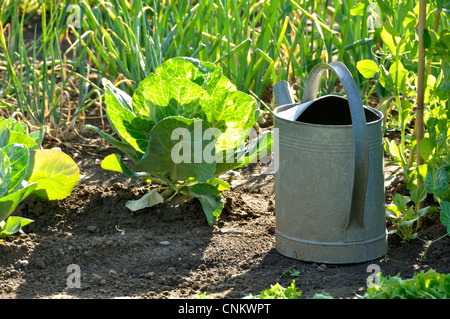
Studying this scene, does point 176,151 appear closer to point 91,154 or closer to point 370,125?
point 370,125

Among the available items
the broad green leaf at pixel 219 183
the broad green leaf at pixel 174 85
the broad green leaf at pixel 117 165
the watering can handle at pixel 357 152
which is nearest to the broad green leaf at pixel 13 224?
the broad green leaf at pixel 117 165

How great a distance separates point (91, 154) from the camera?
2.80 meters

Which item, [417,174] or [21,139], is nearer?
[417,174]

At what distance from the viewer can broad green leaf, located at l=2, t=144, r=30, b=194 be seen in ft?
6.65

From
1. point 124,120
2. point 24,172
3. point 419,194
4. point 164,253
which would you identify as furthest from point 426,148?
point 24,172

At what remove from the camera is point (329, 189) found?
6.32 feet

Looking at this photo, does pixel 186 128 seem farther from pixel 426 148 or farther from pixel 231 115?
pixel 426 148

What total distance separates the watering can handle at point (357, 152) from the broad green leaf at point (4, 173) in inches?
38.8

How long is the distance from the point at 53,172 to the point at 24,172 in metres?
0.22

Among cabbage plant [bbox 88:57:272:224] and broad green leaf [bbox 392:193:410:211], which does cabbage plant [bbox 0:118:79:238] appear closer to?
cabbage plant [bbox 88:57:272:224]

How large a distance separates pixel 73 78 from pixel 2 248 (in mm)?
1593

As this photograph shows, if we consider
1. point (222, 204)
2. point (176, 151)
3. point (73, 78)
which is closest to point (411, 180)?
point (222, 204)

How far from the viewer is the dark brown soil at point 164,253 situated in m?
1.87

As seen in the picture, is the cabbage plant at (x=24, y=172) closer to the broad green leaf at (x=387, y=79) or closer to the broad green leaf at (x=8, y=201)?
the broad green leaf at (x=8, y=201)
